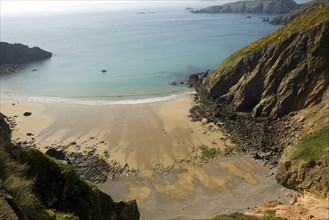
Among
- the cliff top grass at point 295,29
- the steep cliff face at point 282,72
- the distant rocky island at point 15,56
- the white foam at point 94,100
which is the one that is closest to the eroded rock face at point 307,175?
the steep cliff face at point 282,72

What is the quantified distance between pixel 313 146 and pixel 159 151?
19.2 meters

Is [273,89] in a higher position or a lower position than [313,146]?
higher

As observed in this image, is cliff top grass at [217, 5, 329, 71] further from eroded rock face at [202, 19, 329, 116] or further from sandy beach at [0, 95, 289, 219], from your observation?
sandy beach at [0, 95, 289, 219]

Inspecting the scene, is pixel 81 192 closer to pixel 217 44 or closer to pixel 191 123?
pixel 191 123

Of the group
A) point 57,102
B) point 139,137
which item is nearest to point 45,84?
point 57,102

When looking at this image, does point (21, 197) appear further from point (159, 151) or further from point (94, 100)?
point (94, 100)

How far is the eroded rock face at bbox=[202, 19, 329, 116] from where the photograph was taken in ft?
158

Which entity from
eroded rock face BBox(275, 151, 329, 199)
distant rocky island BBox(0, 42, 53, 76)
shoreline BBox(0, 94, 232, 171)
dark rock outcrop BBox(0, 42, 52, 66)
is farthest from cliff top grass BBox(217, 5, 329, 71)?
dark rock outcrop BBox(0, 42, 52, 66)

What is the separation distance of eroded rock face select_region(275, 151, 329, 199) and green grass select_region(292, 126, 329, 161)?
0.70 m

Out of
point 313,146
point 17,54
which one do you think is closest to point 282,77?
point 313,146

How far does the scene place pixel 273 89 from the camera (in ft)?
172

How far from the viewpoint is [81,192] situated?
49.9 feet

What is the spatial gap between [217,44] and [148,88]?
6485cm

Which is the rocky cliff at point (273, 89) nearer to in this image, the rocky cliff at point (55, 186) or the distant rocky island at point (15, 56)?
the rocky cliff at point (55, 186)
